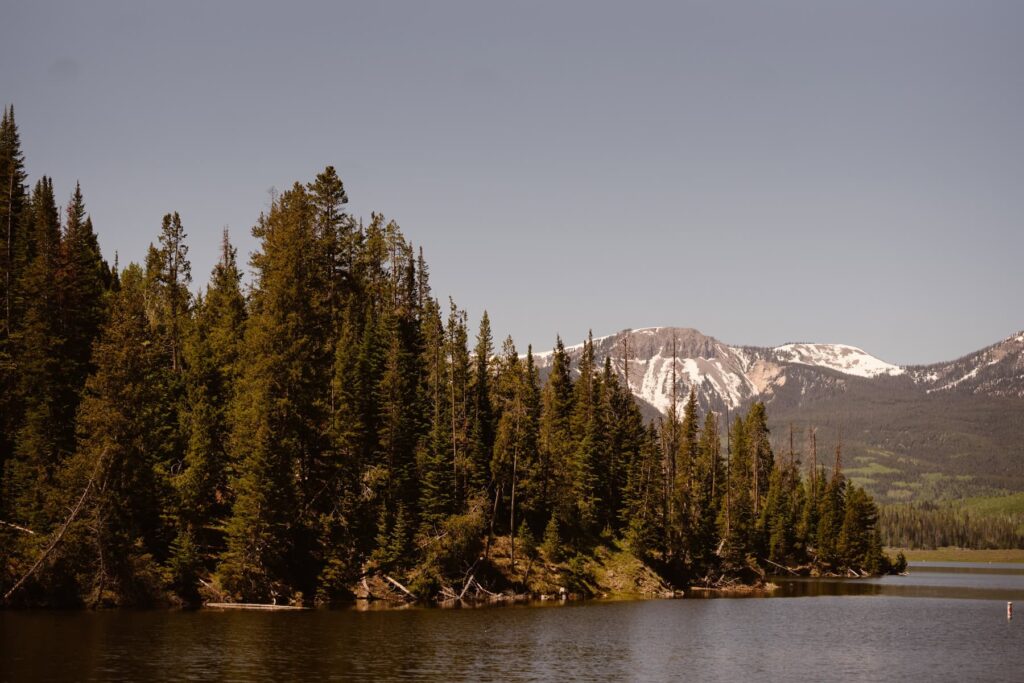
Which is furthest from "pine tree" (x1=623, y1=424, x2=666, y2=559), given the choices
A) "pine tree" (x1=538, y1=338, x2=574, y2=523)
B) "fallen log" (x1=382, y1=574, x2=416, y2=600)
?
"fallen log" (x1=382, y1=574, x2=416, y2=600)

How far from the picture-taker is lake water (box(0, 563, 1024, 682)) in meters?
51.0

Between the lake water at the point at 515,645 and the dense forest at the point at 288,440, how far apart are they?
795 cm

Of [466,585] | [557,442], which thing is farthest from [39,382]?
[557,442]

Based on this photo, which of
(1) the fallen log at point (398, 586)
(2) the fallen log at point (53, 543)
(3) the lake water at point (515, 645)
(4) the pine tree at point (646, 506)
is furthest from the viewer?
(4) the pine tree at point (646, 506)

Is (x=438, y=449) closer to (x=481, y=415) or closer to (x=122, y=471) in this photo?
(x=481, y=415)

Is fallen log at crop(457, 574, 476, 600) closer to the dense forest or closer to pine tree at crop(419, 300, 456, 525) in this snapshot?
the dense forest

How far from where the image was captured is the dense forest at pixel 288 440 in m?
78.0

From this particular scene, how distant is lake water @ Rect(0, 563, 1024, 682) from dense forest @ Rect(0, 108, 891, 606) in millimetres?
7954

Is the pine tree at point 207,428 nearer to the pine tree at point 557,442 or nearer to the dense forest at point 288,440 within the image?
the dense forest at point 288,440

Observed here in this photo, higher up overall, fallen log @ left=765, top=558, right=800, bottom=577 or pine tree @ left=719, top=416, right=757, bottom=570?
pine tree @ left=719, top=416, right=757, bottom=570

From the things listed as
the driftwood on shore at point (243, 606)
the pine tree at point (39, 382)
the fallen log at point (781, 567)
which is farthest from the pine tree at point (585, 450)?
the fallen log at point (781, 567)

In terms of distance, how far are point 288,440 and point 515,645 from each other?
106 feet

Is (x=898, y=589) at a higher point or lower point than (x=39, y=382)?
lower

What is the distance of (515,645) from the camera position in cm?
6212
